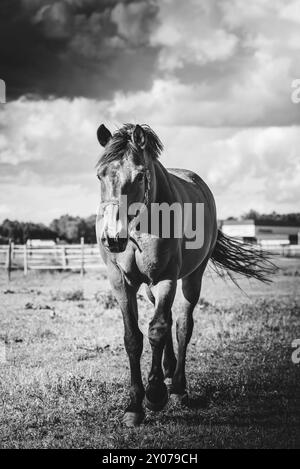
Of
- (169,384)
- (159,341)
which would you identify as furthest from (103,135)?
(169,384)

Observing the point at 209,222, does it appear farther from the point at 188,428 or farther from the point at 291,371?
the point at 188,428

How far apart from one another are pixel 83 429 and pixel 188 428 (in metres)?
0.88

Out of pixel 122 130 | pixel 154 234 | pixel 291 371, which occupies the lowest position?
pixel 291 371

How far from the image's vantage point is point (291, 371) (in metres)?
6.31

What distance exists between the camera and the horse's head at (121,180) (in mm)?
3926

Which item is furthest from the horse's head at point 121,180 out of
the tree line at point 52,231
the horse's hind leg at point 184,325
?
the tree line at point 52,231

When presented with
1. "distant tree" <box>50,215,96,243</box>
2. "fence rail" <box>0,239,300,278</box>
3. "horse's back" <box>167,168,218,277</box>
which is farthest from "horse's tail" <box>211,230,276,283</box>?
"distant tree" <box>50,215,96,243</box>

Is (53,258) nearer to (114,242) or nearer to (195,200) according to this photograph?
(195,200)

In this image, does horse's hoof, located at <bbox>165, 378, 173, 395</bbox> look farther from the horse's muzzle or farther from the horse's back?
the horse's muzzle

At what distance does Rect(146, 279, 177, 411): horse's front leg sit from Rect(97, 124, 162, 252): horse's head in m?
0.80

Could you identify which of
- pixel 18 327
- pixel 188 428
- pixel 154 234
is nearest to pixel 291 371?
pixel 188 428

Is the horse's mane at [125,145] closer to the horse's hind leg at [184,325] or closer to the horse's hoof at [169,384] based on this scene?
the horse's hind leg at [184,325]

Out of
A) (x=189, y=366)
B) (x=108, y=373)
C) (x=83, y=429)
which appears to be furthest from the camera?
(x=189, y=366)

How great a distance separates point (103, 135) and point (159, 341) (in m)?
1.96
